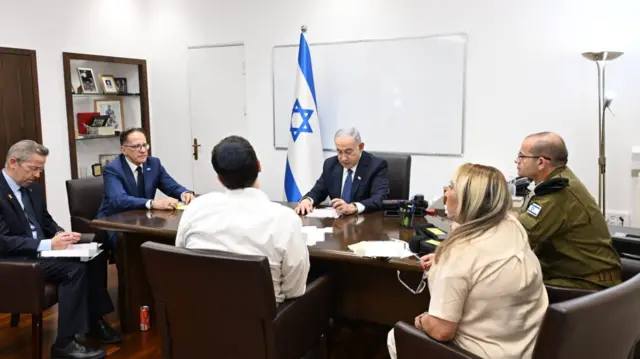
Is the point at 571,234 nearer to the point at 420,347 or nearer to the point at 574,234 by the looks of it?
the point at 574,234

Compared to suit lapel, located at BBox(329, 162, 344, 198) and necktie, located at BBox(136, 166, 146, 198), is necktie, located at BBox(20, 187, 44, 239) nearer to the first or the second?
necktie, located at BBox(136, 166, 146, 198)

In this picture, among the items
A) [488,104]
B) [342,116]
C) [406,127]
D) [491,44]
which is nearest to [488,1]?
[491,44]

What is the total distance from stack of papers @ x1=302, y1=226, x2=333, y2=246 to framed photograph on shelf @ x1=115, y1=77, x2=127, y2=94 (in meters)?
3.59

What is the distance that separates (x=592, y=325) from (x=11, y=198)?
2.70 meters

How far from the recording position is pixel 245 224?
1.99 meters

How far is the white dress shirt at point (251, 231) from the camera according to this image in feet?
6.52

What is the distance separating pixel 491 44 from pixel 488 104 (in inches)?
18.3

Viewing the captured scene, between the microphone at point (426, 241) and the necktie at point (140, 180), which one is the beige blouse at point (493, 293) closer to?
the microphone at point (426, 241)

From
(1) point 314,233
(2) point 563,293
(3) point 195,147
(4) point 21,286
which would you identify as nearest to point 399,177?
(1) point 314,233

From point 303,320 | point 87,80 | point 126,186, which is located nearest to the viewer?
point 303,320

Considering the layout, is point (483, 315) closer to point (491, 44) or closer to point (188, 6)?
point (491, 44)

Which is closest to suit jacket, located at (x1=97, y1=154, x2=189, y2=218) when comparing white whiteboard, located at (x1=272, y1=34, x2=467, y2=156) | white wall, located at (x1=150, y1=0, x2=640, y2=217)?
white whiteboard, located at (x1=272, y1=34, x2=467, y2=156)

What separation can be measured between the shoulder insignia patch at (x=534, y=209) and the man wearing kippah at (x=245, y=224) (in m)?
0.94

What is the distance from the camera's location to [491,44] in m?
4.26
